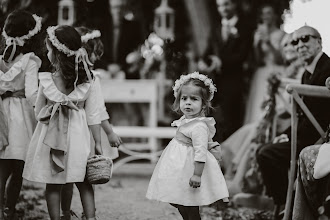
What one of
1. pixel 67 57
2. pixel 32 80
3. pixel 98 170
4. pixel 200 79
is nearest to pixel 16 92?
pixel 32 80

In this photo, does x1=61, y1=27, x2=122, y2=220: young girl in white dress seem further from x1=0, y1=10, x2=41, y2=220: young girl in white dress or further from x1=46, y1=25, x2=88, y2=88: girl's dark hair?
x1=0, y1=10, x2=41, y2=220: young girl in white dress

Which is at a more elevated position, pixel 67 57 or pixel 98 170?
pixel 67 57

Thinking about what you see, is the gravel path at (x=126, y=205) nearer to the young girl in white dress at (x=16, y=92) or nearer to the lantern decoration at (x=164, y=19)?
the young girl in white dress at (x=16, y=92)

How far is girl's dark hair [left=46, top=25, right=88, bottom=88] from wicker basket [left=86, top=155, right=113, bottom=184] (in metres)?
0.55

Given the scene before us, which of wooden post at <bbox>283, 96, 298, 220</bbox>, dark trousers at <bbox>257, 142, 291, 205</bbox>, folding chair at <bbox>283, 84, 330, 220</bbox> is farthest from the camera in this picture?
dark trousers at <bbox>257, 142, 291, 205</bbox>

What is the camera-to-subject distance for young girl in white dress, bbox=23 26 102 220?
4.61 metres

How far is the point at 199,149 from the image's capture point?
432 centimetres

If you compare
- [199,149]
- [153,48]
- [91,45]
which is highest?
[91,45]

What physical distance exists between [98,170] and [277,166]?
1.89 metres

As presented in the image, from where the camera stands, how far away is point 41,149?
4.67 meters

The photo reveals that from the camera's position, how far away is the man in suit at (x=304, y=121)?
5.59 metres

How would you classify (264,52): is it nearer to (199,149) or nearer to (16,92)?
(16,92)

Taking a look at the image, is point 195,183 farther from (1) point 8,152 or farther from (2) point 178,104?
(1) point 8,152

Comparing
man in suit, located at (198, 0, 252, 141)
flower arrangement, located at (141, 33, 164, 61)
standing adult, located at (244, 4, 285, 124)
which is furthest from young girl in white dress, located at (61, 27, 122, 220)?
flower arrangement, located at (141, 33, 164, 61)
